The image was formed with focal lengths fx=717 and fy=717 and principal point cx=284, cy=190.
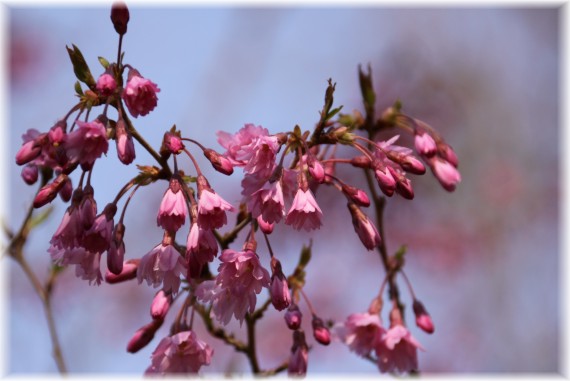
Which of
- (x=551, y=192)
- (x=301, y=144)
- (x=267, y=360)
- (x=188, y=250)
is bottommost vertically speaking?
(x=267, y=360)

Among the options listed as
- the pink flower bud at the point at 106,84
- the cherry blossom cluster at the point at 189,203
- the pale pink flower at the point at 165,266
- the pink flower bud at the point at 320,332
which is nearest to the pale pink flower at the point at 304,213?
the cherry blossom cluster at the point at 189,203

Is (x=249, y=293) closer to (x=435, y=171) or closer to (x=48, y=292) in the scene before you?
(x=435, y=171)

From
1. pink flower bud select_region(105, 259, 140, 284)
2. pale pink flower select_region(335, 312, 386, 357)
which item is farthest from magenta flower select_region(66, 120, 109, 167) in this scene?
pale pink flower select_region(335, 312, 386, 357)

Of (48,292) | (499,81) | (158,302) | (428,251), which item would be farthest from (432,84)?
(158,302)

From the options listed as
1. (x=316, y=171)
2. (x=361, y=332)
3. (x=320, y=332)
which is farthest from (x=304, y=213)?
(x=361, y=332)

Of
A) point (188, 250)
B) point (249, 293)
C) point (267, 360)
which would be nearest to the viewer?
point (188, 250)

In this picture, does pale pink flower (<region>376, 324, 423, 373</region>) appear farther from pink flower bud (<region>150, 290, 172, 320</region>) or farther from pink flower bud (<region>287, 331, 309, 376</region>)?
pink flower bud (<region>150, 290, 172, 320</region>)
